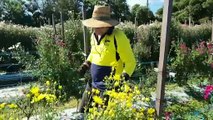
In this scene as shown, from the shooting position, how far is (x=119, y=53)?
424 centimetres

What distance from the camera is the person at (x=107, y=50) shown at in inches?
165

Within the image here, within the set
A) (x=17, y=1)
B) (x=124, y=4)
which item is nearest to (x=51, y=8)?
(x=17, y=1)

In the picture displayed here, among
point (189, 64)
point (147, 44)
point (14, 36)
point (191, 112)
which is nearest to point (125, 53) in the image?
point (191, 112)

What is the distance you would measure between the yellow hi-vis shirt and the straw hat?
0.13 meters

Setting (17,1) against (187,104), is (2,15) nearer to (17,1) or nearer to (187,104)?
(17,1)

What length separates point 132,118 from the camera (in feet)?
10.2

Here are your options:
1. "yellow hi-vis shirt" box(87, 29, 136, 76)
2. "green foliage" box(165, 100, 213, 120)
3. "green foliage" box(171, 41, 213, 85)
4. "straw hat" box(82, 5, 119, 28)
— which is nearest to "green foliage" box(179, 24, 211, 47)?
"green foliage" box(171, 41, 213, 85)

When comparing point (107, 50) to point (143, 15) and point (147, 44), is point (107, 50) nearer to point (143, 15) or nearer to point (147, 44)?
point (147, 44)

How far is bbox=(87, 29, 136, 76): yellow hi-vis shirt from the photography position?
4.18m

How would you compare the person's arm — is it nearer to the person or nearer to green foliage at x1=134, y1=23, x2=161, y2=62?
the person

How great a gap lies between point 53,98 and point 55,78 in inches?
138

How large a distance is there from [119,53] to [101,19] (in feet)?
1.63

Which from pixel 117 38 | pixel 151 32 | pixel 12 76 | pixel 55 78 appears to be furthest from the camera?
pixel 151 32

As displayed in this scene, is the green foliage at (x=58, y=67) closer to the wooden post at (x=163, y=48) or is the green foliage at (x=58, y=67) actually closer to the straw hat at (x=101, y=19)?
the straw hat at (x=101, y=19)
